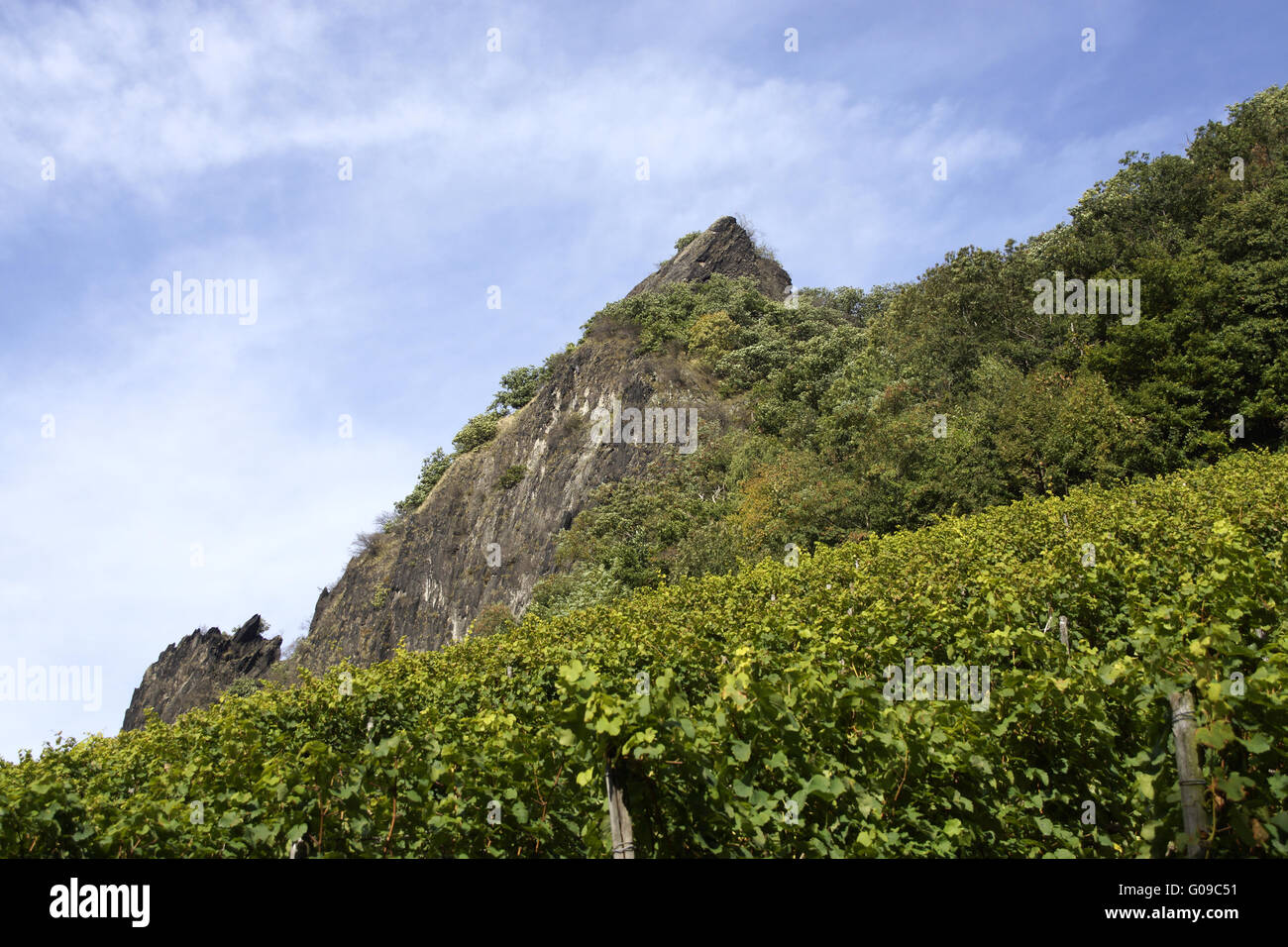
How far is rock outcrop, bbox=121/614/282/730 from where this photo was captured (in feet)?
183

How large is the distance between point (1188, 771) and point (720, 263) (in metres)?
52.1

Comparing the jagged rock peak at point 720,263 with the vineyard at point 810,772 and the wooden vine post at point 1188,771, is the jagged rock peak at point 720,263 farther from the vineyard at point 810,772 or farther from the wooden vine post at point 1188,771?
the wooden vine post at point 1188,771

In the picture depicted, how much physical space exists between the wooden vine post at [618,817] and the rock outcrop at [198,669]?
Result: 59307 mm

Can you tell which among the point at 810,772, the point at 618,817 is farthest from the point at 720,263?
the point at 618,817

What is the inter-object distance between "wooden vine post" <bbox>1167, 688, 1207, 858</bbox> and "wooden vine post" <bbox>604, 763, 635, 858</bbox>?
2.31 m

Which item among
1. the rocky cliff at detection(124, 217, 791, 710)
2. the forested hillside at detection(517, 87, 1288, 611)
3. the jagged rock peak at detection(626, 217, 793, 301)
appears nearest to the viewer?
the forested hillside at detection(517, 87, 1288, 611)

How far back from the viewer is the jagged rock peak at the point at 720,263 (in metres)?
52.4

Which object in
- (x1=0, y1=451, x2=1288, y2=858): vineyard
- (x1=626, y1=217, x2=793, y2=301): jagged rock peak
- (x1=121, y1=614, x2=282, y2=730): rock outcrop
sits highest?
(x1=626, y1=217, x2=793, y2=301): jagged rock peak

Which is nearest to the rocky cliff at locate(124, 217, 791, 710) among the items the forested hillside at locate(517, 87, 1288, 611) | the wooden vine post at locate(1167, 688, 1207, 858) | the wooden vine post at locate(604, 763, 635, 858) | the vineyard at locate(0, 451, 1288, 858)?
the forested hillside at locate(517, 87, 1288, 611)

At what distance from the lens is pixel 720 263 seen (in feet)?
175

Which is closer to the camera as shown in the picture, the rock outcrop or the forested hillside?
the forested hillside

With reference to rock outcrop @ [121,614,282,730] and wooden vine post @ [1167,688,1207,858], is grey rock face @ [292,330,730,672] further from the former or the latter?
wooden vine post @ [1167,688,1207,858]

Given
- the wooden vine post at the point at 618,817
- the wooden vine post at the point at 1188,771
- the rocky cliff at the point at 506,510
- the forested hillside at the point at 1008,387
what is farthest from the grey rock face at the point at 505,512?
the wooden vine post at the point at 1188,771
